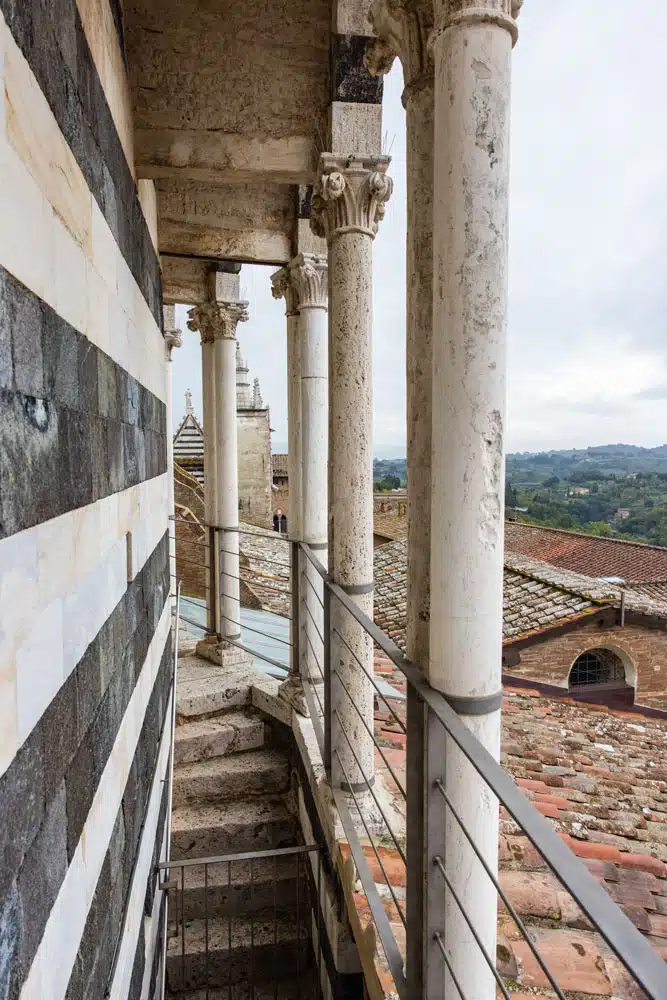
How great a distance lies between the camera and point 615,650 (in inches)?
395

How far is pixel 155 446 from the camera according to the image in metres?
3.76

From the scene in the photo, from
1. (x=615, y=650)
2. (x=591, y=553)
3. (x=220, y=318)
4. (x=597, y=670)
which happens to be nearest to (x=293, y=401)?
(x=220, y=318)

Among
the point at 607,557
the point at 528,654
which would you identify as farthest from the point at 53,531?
the point at 607,557

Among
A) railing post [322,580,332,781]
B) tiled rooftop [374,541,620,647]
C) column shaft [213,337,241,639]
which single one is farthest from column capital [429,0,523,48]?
tiled rooftop [374,541,620,647]

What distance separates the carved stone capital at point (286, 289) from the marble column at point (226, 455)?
1.14 m

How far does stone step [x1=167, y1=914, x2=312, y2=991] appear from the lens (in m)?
4.05

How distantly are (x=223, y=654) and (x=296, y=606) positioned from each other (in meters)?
1.54

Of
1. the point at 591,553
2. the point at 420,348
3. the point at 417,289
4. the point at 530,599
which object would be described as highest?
the point at 417,289

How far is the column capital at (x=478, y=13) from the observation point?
160cm

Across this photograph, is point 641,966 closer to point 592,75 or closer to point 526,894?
point 526,894

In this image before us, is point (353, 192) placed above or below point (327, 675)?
above

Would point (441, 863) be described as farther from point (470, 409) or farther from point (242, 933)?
point (242, 933)

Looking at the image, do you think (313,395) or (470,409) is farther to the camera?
(313,395)

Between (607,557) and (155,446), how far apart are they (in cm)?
1503
